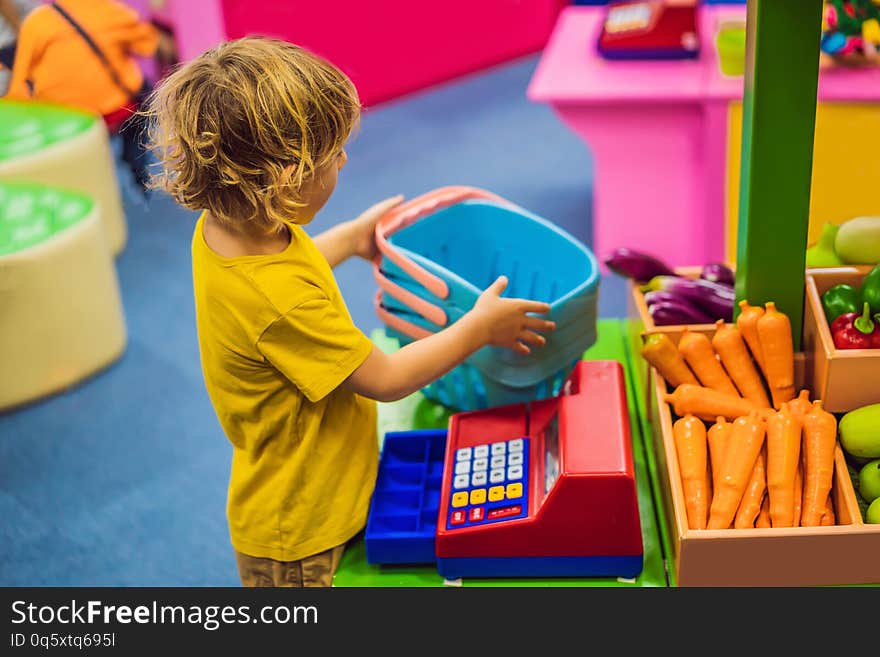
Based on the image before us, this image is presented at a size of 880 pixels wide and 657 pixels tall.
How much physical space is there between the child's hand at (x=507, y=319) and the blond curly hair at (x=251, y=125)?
31 centimetres

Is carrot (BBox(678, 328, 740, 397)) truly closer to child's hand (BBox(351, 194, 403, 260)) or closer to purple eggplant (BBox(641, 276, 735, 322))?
purple eggplant (BBox(641, 276, 735, 322))

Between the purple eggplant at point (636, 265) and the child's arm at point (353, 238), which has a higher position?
the child's arm at point (353, 238)

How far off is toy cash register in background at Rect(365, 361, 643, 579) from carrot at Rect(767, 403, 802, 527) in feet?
0.58

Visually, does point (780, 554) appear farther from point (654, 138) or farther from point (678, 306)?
point (654, 138)

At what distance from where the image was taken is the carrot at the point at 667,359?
61.1 inches

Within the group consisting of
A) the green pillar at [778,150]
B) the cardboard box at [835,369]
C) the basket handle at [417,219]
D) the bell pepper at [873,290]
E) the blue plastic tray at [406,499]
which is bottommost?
the blue plastic tray at [406,499]

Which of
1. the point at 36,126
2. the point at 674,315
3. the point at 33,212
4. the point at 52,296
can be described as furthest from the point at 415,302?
the point at 36,126

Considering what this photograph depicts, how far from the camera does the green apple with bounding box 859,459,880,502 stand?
1375mm

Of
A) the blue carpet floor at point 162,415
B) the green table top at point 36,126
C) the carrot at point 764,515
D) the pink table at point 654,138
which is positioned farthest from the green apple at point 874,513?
the green table top at point 36,126

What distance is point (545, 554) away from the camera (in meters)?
1.39

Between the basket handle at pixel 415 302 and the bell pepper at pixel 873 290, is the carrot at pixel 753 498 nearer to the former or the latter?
the bell pepper at pixel 873 290

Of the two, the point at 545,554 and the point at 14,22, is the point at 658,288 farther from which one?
the point at 14,22

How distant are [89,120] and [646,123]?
1.76 meters

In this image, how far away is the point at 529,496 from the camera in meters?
1.41
